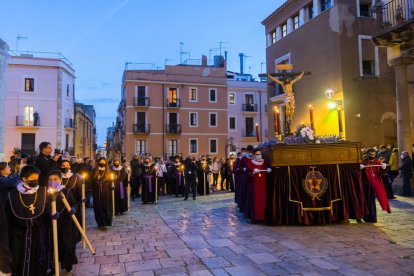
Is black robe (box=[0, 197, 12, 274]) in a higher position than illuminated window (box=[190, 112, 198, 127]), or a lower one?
lower

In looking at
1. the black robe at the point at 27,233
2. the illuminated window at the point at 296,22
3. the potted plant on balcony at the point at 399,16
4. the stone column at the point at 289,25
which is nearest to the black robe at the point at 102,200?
the black robe at the point at 27,233

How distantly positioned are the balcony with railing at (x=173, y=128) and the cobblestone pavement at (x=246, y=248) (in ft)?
92.7

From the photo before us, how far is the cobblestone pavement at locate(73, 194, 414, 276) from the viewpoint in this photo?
4941 millimetres

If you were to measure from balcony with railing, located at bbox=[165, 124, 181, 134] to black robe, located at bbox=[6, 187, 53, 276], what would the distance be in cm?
3255

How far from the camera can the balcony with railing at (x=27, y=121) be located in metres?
32.3

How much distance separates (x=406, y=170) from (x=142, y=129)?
27.8 meters

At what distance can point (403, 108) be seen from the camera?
41.5 ft

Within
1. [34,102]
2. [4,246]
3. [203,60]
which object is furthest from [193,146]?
[4,246]

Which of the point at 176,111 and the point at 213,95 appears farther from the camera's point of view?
the point at 213,95

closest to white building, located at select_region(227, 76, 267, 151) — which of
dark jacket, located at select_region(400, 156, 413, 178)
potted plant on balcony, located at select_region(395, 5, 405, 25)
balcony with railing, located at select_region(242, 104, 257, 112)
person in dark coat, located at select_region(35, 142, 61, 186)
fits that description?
balcony with railing, located at select_region(242, 104, 257, 112)

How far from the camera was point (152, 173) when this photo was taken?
13023mm

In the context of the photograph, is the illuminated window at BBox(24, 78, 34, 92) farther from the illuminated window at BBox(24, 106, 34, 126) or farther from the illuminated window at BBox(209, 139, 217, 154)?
the illuminated window at BBox(209, 139, 217, 154)

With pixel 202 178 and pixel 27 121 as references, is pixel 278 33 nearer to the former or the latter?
pixel 202 178

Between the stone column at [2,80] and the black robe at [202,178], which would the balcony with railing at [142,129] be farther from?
the black robe at [202,178]
